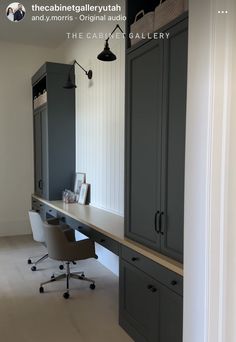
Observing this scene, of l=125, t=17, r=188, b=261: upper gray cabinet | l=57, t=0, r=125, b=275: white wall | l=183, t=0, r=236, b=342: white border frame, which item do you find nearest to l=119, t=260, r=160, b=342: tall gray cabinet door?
l=125, t=17, r=188, b=261: upper gray cabinet

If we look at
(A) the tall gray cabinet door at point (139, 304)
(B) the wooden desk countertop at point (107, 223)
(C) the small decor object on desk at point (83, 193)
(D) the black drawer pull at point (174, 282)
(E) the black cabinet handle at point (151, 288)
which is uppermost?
(C) the small decor object on desk at point (83, 193)

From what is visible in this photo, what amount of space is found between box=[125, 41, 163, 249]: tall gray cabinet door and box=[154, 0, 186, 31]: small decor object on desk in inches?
5.4

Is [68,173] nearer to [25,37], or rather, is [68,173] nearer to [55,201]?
[55,201]

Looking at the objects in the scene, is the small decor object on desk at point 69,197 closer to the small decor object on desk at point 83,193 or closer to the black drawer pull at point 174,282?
the small decor object on desk at point 83,193

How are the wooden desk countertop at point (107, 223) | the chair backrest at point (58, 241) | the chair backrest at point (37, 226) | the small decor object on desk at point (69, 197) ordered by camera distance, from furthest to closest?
the small decor object on desk at point (69, 197)
the chair backrest at point (37, 226)
the chair backrest at point (58, 241)
the wooden desk countertop at point (107, 223)

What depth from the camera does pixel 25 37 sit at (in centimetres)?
575

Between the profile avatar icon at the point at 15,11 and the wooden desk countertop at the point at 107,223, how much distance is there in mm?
2702

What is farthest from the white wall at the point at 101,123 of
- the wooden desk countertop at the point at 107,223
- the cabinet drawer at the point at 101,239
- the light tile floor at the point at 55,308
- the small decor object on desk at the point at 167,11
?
the small decor object on desk at the point at 167,11

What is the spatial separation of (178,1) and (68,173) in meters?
3.67

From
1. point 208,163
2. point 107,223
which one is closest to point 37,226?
point 107,223

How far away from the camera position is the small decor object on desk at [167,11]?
7.01 feet

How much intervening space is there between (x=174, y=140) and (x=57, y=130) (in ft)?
11.2

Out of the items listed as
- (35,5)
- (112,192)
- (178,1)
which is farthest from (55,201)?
(178,1)

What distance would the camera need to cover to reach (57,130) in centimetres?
530
